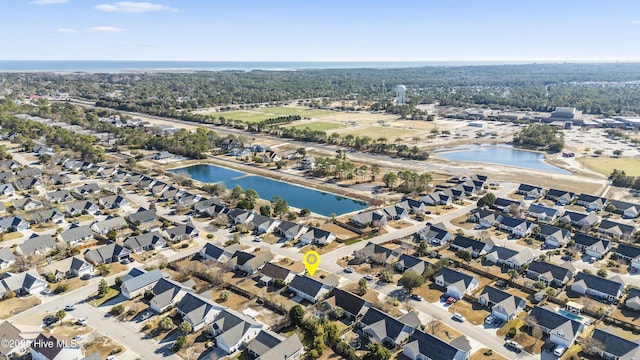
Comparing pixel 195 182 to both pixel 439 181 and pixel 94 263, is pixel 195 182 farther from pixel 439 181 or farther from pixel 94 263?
pixel 439 181

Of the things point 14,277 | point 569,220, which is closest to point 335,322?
point 14,277

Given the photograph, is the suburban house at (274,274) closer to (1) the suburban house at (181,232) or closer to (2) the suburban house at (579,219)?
(1) the suburban house at (181,232)

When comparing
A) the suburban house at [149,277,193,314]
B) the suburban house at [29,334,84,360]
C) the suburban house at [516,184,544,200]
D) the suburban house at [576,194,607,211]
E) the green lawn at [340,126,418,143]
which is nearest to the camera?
the suburban house at [29,334,84,360]

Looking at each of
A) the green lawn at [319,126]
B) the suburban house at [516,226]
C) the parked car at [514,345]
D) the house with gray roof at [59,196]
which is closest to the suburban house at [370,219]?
the suburban house at [516,226]

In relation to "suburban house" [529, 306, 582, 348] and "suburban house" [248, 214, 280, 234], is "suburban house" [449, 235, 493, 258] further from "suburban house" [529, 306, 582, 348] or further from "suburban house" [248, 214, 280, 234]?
"suburban house" [248, 214, 280, 234]

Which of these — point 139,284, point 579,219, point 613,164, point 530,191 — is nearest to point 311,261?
point 139,284

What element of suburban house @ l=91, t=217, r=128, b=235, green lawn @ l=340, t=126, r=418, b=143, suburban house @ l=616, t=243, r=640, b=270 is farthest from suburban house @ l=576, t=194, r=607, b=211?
suburban house @ l=91, t=217, r=128, b=235
